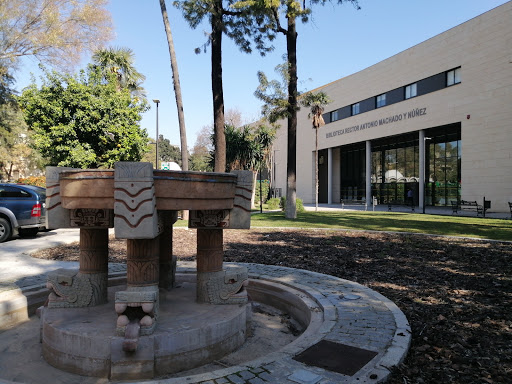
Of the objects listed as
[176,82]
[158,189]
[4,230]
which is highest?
[176,82]

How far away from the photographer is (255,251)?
829 centimetres

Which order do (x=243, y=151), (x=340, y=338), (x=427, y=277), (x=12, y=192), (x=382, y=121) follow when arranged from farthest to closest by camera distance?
1. (x=243, y=151)
2. (x=382, y=121)
3. (x=12, y=192)
4. (x=427, y=277)
5. (x=340, y=338)

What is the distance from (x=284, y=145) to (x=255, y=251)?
40.5m

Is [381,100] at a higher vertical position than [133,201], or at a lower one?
higher

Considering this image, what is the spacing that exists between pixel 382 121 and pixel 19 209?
2714 cm

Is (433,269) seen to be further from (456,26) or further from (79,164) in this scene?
(456,26)

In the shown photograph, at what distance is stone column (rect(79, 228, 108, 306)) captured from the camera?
148 inches

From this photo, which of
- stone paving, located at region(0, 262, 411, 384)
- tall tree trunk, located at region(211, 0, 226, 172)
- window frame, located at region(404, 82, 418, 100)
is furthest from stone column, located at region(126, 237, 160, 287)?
window frame, located at region(404, 82, 418, 100)

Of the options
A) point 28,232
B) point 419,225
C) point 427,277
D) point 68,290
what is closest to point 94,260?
point 68,290

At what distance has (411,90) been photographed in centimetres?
2727

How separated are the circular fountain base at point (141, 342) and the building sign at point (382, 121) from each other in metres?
26.9

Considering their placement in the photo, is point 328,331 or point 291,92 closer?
point 328,331

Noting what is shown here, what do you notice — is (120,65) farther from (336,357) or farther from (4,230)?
(336,357)

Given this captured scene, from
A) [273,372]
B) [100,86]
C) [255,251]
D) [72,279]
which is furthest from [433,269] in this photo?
[100,86]
